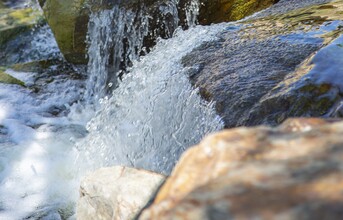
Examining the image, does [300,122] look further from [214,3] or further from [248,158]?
[214,3]

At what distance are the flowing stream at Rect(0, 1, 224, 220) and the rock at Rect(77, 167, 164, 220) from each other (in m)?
0.85

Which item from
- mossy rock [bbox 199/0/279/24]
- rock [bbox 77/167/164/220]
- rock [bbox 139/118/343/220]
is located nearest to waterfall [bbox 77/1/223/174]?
rock [bbox 77/167/164/220]

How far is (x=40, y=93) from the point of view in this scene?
21.3 ft

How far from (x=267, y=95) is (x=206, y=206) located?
6.21 feet

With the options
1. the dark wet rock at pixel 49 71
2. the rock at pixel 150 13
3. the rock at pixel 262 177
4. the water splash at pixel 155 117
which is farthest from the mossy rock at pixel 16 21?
the rock at pixel 262 177

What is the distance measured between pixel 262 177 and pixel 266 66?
219cm

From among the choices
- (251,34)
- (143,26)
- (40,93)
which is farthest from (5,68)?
(251,34)

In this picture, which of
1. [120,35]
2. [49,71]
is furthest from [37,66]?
[120,35]

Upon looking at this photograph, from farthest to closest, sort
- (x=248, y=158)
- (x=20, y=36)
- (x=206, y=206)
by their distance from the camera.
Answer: (x=20, y=36), (x=248, y=158), (x=206, y=206)

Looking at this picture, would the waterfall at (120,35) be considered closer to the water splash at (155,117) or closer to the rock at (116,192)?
the water splash at (155,117)

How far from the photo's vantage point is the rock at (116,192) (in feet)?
6.97

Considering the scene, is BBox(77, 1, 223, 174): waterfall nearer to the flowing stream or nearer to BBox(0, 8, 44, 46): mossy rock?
the flowing stream

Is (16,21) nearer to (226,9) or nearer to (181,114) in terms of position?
(226,9)

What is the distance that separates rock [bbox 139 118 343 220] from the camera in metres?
1.05
